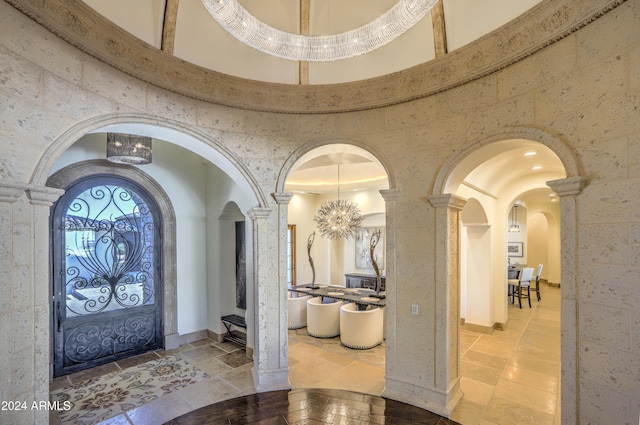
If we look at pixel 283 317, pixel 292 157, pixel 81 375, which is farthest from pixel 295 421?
pixel 81 375

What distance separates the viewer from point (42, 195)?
2.31 meters

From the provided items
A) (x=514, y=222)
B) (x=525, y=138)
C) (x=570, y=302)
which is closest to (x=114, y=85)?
(x=525, y=138)

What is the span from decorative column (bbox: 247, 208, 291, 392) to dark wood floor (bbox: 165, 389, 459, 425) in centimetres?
23

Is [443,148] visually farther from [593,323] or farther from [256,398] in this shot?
[256,398]

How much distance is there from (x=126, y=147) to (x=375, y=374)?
15.6ft

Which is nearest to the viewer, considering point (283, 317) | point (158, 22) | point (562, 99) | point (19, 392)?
point (19, 392)

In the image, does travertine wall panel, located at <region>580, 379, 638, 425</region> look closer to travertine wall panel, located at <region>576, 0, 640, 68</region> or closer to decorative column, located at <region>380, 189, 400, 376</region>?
decorative column, located at <region>380, 189, 400, 376</region>

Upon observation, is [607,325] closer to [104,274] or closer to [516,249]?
[104,274]

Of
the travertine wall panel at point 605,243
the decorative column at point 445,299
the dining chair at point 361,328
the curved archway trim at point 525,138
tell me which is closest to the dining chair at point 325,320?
the dining chair at point 361,328

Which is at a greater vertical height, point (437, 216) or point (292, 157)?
point (292, 157)

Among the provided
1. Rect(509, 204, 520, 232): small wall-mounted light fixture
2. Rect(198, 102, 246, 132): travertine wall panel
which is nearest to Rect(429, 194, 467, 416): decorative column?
Rect(198, 102, 246, 132): travertine wall panel

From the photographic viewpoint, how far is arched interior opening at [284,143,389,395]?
17.1 feet

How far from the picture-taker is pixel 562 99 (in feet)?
8.23

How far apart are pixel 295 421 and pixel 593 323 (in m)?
2.91
